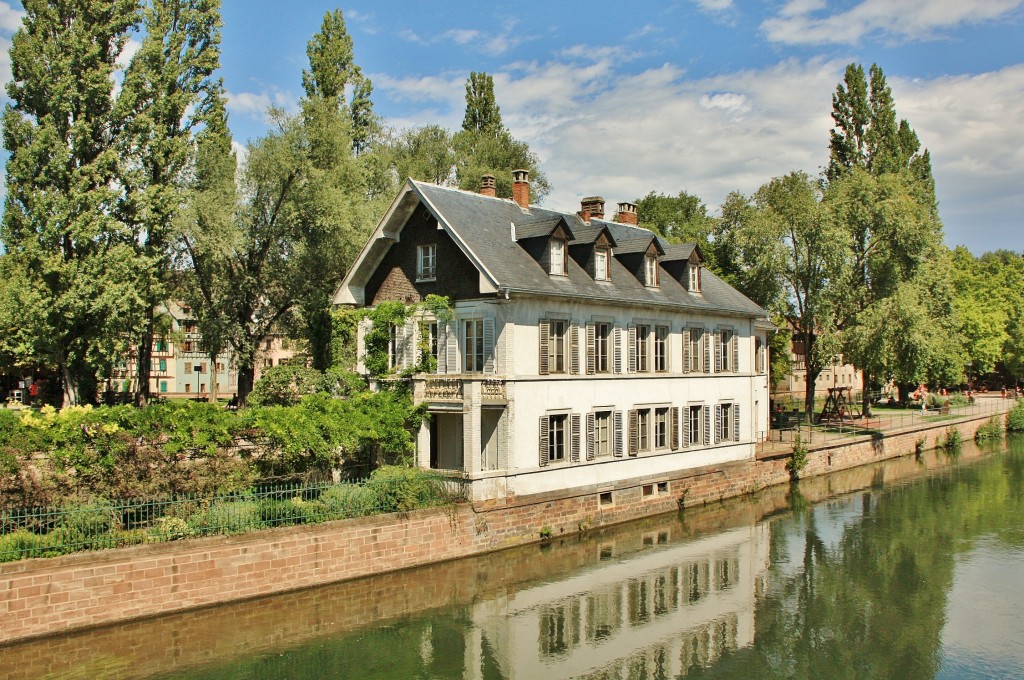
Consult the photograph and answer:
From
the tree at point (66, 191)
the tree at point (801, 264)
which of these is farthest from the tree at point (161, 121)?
the tree at point (801, 264)

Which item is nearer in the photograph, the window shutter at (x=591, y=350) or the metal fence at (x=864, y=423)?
the window shutter at (x=591, y=350)

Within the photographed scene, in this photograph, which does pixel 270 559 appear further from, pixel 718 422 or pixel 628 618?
pixel 718 422

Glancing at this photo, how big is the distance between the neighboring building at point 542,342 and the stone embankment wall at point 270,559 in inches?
33.8

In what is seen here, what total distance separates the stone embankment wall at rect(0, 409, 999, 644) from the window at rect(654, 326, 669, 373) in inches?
179

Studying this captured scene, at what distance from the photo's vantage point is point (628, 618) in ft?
67.8

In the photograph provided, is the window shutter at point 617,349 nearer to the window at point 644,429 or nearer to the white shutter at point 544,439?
the window at point 644,429

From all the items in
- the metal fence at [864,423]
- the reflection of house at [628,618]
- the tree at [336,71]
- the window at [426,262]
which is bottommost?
the reflection of house at [628,618]

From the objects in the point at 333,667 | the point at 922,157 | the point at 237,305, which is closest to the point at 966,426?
the point at 922,157

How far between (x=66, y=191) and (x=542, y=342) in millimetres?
20675

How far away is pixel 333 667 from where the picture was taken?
17125 mm

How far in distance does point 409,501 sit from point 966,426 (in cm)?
4753

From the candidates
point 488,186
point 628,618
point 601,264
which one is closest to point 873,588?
point 628,618

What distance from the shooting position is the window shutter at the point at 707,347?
34.3m

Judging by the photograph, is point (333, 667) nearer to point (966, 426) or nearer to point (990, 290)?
point (966, 426)
